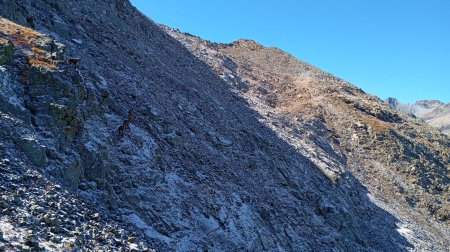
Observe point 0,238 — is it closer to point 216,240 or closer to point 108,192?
point 108,192

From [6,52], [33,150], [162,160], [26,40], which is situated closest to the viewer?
[33,150]

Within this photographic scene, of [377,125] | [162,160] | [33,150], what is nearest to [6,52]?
[33,150]

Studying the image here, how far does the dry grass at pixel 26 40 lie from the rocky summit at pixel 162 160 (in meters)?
0.08

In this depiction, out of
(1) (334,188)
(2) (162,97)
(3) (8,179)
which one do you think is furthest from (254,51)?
(3) (8,179)

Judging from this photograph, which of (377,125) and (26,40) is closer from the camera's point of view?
(26,40)

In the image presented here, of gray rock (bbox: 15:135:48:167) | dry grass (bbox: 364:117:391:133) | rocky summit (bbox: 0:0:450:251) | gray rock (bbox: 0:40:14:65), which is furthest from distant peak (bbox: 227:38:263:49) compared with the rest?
gray rock (bbox: 15:135:48:167)

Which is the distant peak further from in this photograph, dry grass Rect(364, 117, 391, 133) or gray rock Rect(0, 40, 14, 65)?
gray rock Rect(0, 40, 14, 65)

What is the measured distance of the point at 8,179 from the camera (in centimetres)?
1127

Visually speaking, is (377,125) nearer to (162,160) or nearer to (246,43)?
(246,43)

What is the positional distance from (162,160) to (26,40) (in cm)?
815

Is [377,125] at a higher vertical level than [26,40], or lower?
higher

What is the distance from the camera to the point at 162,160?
62.0ft

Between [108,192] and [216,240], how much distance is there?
17.0ft

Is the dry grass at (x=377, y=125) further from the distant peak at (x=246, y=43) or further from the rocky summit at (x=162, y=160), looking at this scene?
the distant peak at (x=246, y=43)
